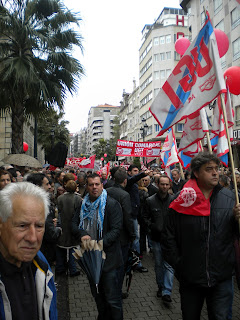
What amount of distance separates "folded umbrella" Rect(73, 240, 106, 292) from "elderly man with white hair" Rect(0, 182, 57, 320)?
160 cm

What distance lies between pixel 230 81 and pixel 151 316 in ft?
20.5

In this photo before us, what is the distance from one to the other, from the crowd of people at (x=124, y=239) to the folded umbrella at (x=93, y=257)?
0.17 metres

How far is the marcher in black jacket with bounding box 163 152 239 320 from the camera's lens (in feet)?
9.27

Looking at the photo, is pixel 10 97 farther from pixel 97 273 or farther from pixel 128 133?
pixel 128 133

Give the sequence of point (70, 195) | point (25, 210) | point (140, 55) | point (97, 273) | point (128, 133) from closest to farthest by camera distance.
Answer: point (25, 210) < point (97, 273) < point (70, 195) < point (140, 55) < point (128, 133)

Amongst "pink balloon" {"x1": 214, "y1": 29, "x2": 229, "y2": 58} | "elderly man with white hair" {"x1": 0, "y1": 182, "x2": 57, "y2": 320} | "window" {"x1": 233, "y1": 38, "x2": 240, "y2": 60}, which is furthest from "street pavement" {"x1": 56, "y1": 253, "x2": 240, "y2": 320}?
"window" {"x1": 233, "y1": 38, "x2": 240, "y2": 60}

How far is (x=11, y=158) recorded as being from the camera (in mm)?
10617

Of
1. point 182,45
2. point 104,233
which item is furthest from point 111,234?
point 182,45

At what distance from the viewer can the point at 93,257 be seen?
3.42 meters

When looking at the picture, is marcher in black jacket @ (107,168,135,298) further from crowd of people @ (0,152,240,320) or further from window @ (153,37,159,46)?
window @ (153,37,159,46)

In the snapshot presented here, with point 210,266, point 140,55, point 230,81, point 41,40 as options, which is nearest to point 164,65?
point 140,55

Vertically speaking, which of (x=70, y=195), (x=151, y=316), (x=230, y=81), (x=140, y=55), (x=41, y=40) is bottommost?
(x=151, y=316)

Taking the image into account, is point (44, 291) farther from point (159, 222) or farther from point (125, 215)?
point (159, 222)

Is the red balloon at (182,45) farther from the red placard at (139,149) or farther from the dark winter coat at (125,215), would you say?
the red placard at (139,149)
